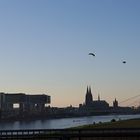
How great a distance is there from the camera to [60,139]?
1772 inches

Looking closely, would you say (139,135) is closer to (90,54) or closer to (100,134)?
(100,134)

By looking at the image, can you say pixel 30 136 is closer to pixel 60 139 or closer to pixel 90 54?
pixel 60 139

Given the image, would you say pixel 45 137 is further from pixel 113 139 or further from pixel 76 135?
pixel 113 139

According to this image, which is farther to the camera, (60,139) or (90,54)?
(90,54)

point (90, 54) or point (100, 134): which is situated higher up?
point (90, 54)

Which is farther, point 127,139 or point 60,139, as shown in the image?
point 127,139

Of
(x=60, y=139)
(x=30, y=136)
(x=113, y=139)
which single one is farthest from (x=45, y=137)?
(x=113, y=139)

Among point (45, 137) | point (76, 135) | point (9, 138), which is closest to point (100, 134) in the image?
point (76, 135)

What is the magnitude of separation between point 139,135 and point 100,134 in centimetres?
350

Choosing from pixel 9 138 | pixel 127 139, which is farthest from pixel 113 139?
pixel 9 138

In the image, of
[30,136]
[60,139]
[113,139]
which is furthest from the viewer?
[113,139]

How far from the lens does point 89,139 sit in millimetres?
55156

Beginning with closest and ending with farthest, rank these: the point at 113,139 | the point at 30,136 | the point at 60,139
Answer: the point at 60,139 → the point at 30,136 → the point at 113,139

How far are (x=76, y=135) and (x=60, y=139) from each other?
1784 millimetres
